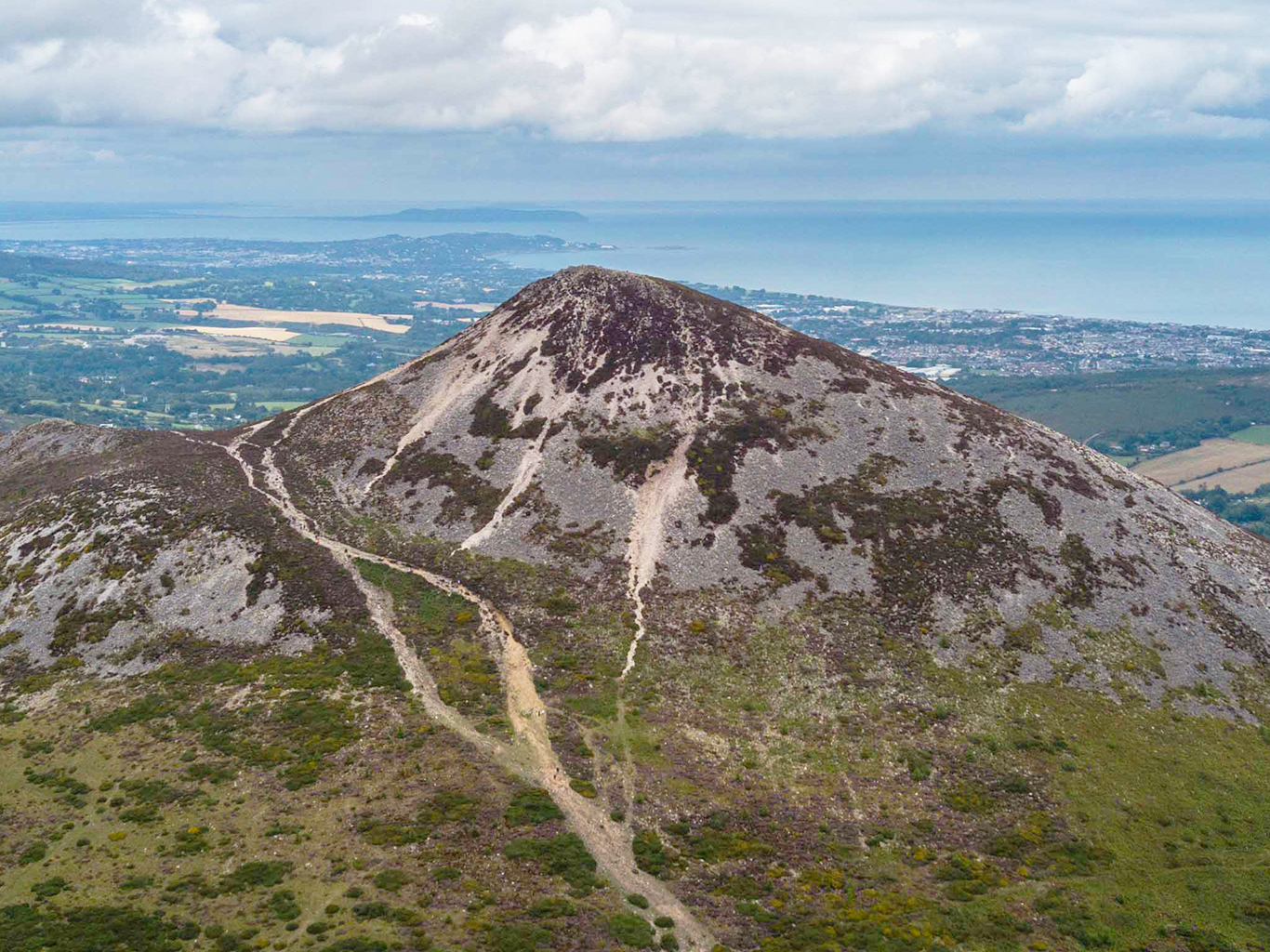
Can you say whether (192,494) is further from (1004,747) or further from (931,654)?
(1004,747)

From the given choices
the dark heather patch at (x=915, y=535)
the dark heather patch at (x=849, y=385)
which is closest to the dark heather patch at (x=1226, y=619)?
the dark heather patch at (x=915, y=535)

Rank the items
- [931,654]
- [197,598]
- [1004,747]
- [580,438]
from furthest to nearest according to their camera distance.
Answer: [580,438]
[197,598]
[931,654]
[1004,747]

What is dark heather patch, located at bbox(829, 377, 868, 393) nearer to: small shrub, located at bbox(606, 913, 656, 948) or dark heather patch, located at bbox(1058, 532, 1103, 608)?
dark heather patch, located at bbox(1058, 532, 1103, 608)

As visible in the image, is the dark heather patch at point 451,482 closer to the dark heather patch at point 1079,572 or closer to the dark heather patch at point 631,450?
the dark heather patch at point 631,450

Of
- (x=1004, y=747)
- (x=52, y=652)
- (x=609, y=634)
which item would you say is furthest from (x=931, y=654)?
(x=52, y=652)

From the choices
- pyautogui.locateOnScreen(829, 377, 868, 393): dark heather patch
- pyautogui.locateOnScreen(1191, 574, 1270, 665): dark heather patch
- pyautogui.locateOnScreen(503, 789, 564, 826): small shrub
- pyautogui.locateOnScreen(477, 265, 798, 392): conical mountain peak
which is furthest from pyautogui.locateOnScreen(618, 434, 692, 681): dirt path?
pyautogui.locateOnScreen(1191, 574, 1270, 665): dark heather patch

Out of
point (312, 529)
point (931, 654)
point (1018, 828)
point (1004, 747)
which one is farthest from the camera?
point (312, 529)

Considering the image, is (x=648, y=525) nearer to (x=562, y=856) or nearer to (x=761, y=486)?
(x=761, y=486)

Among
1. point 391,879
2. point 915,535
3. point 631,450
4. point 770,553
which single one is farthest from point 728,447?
point 391,879
